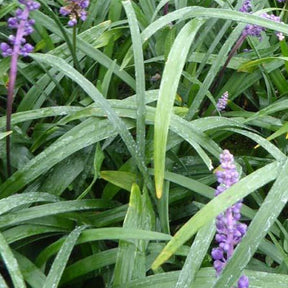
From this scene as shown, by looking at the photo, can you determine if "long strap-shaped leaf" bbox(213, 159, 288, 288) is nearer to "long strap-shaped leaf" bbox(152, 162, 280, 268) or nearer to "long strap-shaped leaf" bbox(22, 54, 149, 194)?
"long strap-shaped leaf" bbox(152, 162, 280, 268)

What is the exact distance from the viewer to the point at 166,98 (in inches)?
95.0

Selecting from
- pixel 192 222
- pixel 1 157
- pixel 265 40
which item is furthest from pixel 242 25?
pixel 192 222

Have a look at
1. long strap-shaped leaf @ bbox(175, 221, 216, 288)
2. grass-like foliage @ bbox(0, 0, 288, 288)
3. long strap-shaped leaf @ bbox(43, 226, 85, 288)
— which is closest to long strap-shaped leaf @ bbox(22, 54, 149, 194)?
grass-like foliage @ bbox(0, 0, 288, 288)

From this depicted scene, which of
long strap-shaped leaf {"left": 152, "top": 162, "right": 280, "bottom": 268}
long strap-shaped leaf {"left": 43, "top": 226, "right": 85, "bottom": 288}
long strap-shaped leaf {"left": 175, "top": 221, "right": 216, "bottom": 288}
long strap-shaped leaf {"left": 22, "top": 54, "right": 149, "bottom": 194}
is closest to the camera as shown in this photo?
long strap-shaped leaf {"left": 152, "top": 162, "right": 280, "bottom": 268}

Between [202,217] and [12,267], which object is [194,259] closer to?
[202,217]

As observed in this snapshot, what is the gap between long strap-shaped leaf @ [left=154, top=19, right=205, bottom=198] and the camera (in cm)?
225

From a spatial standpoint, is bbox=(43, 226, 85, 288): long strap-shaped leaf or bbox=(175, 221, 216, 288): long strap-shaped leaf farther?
bbox=(43, 226, 85, 288): long strap-shaped leaf

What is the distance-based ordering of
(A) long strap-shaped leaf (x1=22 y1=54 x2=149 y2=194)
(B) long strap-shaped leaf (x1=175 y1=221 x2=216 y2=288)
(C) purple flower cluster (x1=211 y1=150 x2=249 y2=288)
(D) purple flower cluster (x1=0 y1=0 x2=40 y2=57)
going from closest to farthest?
(C) purple flower cluster (x1=211 y1=150 x2=249 y2=288) < (B) long strap-shaped leaf (x1=175 y1=221 x2=216 y2=288) < (D) purple flower cluster (x1=0 y1=0 x2=40 y2=57) < (A) long strap-shaped leaf (x1=22 y1=54 x2=149 y2=194)

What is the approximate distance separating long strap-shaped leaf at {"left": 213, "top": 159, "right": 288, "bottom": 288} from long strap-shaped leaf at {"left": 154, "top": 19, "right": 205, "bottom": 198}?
40cm

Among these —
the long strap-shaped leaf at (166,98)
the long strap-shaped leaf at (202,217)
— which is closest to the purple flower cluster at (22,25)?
the long strap-shaped leaf at (166,98)

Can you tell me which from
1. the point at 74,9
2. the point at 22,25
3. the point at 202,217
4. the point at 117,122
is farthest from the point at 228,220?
the point at 74,9

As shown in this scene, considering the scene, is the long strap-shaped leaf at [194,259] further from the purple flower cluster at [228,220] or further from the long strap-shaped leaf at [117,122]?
the long strap-shaped leaf at [117,122]

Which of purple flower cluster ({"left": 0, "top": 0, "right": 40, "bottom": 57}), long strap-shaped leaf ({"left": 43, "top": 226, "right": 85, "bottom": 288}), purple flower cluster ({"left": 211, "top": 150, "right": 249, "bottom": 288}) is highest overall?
purple flower cluster ({"left": 0, "top": 0, "right": 40, "bottom": 57})

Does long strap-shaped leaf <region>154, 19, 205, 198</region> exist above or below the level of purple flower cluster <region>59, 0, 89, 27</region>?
below
